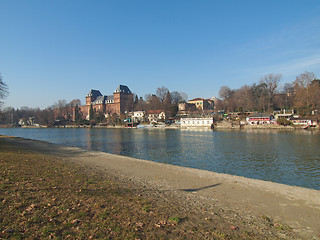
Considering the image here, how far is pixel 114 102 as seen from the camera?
143m

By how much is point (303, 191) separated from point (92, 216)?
858 centimetres

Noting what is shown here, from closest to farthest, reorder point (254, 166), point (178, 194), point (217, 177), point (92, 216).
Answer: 1. point (92, 216)
2. point (178, 194)
3. point (217, 177)
4. point (254, 166)

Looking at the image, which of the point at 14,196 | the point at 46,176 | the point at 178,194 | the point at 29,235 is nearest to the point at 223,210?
the point at 178,194

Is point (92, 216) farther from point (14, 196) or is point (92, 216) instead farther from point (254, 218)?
point (254, 218)

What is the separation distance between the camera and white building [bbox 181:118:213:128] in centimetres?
8400

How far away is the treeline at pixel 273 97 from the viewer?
62.3 m

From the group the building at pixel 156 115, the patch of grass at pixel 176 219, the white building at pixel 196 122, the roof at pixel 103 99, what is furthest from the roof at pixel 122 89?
the patch of grass at pixel 176 219

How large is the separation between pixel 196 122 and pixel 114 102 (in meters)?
74.5

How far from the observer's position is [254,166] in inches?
653

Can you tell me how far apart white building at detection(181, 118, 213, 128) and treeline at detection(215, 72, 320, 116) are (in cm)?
1481

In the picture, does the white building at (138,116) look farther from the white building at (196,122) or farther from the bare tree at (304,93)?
the bare tree at (304,93)

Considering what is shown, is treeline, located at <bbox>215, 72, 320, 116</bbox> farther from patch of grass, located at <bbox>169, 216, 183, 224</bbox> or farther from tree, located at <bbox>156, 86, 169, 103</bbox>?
patch of grass, located at <bbox>169, 216, 183, 224</bbox>

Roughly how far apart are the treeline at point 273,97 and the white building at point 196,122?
14.8 meters

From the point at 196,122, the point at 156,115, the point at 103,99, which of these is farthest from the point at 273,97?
the point at 103,99
